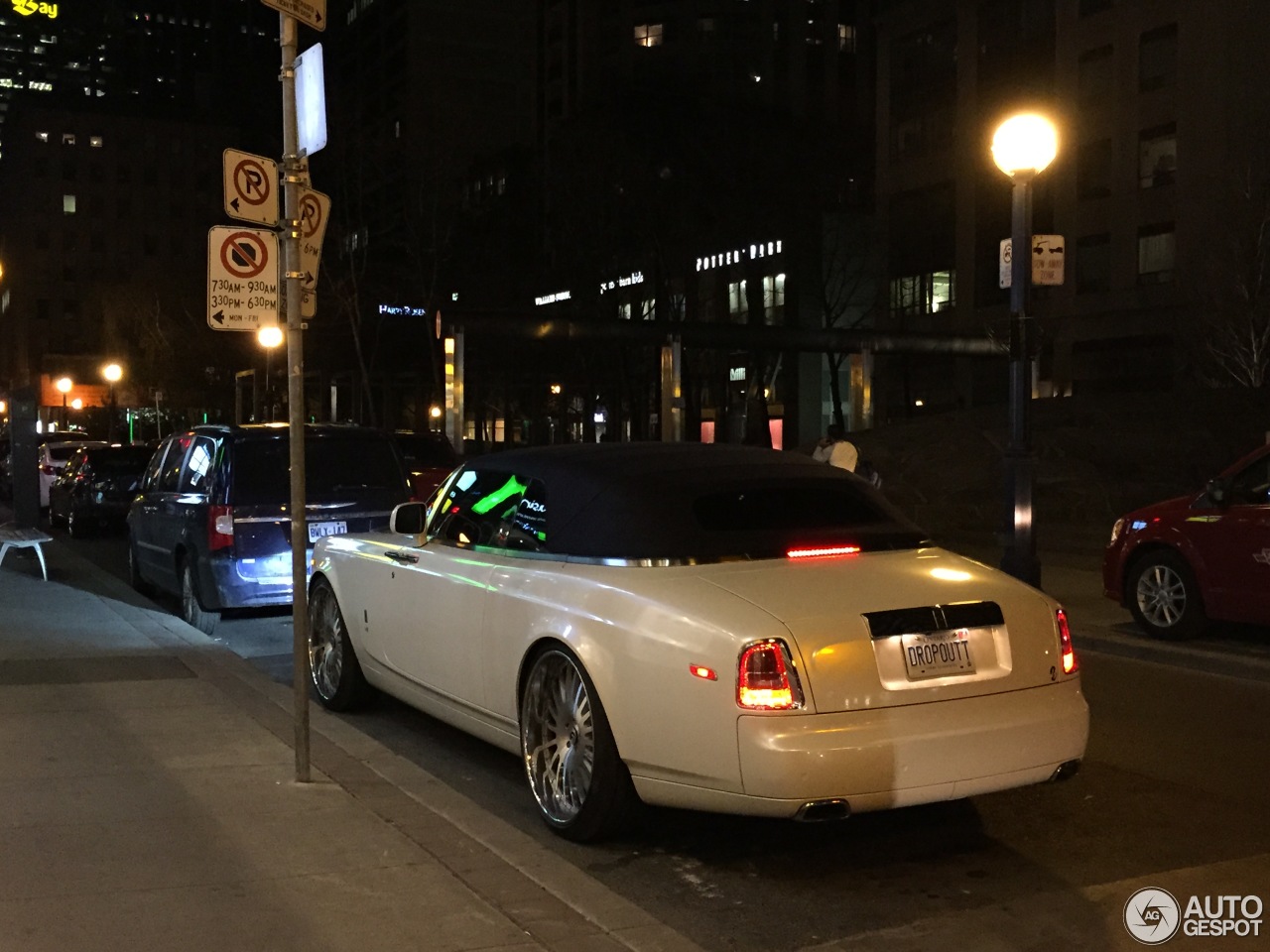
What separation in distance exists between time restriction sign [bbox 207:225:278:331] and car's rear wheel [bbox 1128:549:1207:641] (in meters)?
7.46

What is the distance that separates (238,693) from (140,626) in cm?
322

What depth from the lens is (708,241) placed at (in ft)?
198

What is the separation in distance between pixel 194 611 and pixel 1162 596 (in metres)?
8.10

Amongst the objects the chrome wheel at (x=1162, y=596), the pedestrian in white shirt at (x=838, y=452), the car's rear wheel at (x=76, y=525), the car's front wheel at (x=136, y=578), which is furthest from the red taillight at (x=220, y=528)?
the car's rear wheel at (x=76, y=525)

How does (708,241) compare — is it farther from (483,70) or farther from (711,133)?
(483,70)

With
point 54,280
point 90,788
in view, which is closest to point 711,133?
point 90,788

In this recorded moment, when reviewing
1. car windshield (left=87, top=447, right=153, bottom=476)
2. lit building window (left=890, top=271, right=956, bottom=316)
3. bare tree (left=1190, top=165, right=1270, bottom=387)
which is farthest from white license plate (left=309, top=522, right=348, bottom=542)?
lit building window (left=890, top=271, right=956, bottom=316)

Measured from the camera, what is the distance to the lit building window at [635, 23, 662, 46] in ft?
299

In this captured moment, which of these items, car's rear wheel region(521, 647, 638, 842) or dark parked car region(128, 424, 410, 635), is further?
dark parked car region(128, 424, 410, 635)

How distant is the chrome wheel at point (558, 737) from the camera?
17.8ft

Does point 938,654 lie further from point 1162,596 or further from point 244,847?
point 1162,596

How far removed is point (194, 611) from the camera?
37.8 ft

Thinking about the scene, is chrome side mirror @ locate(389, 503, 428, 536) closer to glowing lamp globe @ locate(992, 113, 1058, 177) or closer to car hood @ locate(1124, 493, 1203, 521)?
car hood @ locate(1124, 493, 1203, 521)

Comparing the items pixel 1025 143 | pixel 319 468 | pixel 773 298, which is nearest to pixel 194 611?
pixel 319 468
